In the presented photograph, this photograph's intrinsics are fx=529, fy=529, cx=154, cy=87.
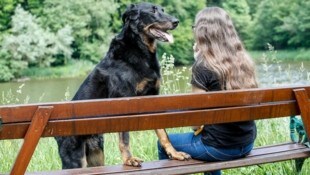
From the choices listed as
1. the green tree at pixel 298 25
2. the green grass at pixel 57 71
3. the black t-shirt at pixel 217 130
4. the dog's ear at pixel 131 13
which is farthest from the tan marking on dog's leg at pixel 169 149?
the green tree at pixel 298 25

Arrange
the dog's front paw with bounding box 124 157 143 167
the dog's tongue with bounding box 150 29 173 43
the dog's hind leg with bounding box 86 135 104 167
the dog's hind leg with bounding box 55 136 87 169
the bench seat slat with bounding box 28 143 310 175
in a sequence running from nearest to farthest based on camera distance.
Answer: the bench seat slat with bounding box 28 143 310 175 → the dog's front paw with bounding box 124 157 143 167 → the dog's tongue with bounding box 150 29 173 43 → the dog's hind leg with bounding box 55 136 87 169 → the dog's hind leg with bounding box 86 135 104 167

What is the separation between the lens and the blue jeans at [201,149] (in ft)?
11.7

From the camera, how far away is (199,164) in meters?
3.47

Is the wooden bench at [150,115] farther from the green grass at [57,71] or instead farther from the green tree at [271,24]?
the green tree at [271,24]

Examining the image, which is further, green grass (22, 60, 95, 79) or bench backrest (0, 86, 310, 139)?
green grass (22, 60, 95, 79)

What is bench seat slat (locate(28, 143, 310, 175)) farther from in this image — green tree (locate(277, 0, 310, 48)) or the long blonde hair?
green tree (locate(277, 0, 310, 48))

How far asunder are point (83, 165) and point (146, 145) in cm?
149

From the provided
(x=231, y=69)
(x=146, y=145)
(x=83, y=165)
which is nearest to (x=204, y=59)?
(x=231, y=69)

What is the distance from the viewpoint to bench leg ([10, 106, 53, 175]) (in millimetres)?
2818

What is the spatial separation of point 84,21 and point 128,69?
4462cm

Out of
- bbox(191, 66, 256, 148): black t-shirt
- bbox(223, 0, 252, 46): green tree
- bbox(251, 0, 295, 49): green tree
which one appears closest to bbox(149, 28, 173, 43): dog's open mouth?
bbox(191, 66, 256, 148): black t-shirt

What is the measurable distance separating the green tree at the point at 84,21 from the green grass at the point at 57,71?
275 centimetres

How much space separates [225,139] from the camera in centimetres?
361

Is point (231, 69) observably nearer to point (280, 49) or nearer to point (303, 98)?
point (303, 98)
